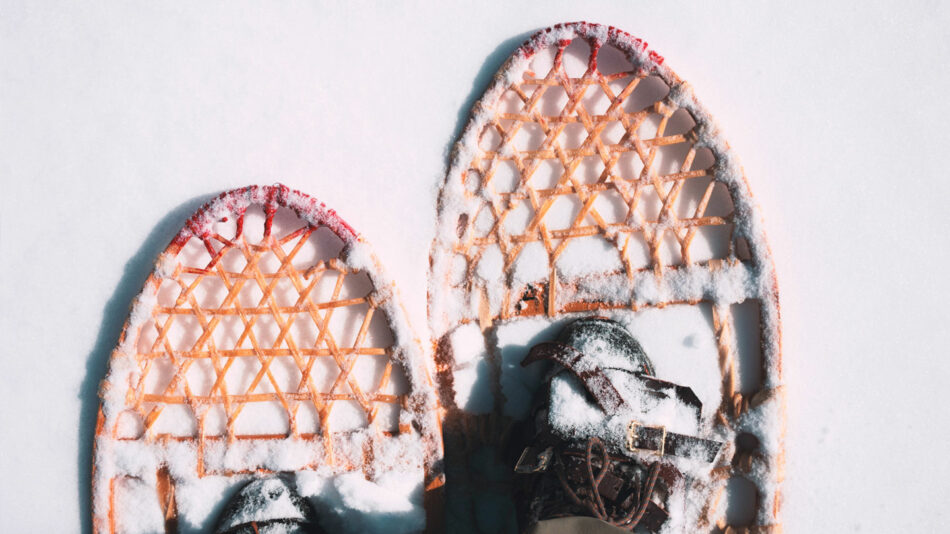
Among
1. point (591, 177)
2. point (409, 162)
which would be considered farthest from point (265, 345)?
point (591, 177)

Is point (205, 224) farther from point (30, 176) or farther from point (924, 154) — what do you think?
point (924, 154)

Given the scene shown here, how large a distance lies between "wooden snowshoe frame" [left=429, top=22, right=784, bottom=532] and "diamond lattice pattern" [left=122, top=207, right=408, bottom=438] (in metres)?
0.14

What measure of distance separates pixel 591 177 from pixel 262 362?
671 mm

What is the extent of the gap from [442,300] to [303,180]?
1.11ft

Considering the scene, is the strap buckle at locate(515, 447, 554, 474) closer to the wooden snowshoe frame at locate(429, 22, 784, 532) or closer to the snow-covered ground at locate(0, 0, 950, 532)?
the wooden snowshoe frame at locate(429, 22, 784, 532)

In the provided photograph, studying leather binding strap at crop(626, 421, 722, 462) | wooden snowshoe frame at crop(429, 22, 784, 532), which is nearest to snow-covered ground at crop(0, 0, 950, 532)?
wooden snowshoe frame at crop(429, 22, 784, 532)

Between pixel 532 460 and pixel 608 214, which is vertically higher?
pixel 608 214

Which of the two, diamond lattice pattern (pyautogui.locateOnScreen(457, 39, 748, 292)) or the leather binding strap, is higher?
diamond lattice pattern (pyautogui.locateOnScreen(457, 39, 748, 292))

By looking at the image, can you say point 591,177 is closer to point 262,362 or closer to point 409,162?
point 409,162

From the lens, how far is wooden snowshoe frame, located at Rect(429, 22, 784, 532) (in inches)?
44.4

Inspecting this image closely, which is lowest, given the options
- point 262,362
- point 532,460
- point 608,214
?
point 532,460

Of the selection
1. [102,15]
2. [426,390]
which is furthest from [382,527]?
[102,15]

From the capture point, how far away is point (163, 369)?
1183mm

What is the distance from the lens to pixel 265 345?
3.87ft
